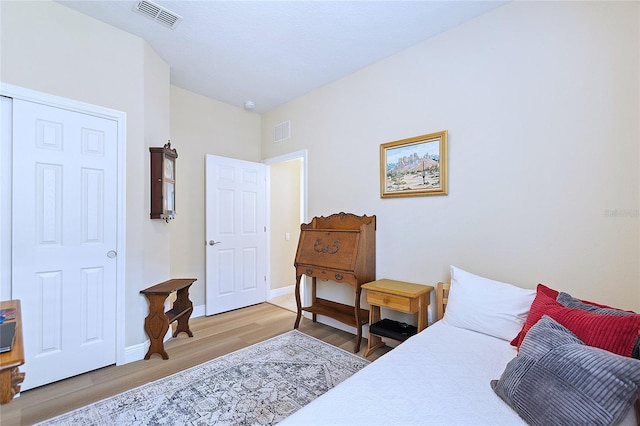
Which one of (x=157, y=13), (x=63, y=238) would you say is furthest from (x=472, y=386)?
(x=157, y=13)

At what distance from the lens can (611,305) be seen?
176 centimetres

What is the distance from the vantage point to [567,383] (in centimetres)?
105

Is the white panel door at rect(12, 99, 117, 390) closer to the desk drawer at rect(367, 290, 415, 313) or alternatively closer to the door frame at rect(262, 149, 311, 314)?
the door frame at rect(262, 149, 311, 314)

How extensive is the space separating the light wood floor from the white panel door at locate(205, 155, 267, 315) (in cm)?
25

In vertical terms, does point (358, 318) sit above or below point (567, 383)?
below

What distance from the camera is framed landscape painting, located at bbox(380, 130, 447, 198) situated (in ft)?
8.16

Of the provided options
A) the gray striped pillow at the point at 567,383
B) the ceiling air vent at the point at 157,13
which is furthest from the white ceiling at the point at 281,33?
the gray striped pillow at the point at 567,383

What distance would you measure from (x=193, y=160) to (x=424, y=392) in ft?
11.7

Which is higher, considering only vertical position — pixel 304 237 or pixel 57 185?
pixel 57 185

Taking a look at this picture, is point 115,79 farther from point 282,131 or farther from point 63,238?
point 282,131

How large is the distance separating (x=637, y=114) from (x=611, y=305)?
1165mm

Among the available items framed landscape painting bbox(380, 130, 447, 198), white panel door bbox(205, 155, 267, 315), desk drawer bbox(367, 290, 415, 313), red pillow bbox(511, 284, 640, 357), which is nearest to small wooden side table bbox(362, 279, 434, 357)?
desk drawer bbox(367, 290, 415, 313)

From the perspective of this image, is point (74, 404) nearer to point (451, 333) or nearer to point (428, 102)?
point (451, 333)

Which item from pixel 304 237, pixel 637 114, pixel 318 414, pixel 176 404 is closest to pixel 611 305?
pixel 637 114
